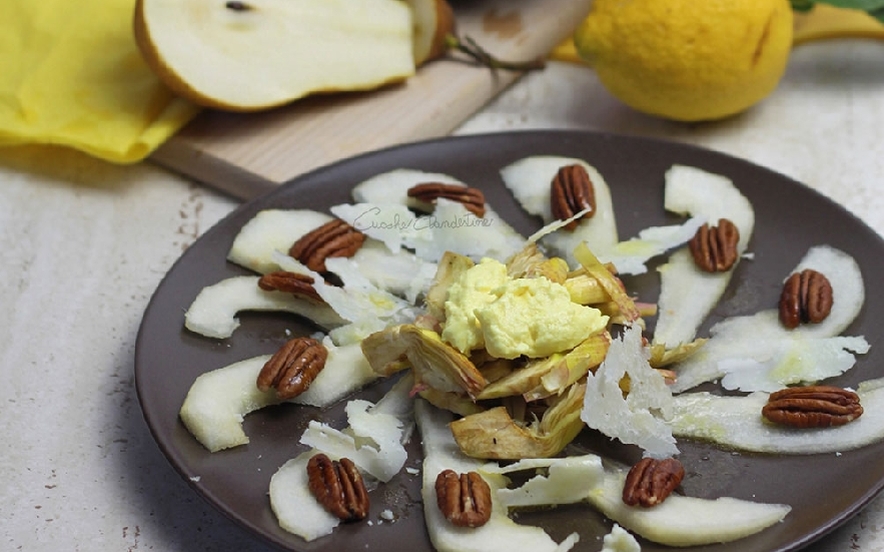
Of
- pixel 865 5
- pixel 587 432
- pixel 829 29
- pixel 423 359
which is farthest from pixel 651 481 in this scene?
pixel 829 29

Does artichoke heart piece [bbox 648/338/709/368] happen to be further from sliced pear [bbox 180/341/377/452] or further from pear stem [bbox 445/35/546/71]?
pear stem [bbox 445/35/546/71]

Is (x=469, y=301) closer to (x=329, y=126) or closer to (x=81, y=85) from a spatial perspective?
(x=329, y=126)

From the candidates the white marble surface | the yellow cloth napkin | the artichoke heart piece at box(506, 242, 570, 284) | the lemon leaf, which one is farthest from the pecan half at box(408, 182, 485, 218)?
the lemon leaf

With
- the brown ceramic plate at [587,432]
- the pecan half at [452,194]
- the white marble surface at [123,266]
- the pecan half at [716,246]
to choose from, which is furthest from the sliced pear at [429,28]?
the pecan half at [716,246]

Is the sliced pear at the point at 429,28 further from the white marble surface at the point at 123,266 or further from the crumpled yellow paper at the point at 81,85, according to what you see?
the crumpled yellow paper at the point at 81,85

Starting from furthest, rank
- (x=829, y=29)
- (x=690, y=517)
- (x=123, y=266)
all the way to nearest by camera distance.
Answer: (x=829, y=29), (x=123, y=266), (x=690, y=517)

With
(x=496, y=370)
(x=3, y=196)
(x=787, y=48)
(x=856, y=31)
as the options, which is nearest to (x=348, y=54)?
(x=3, y=196)
